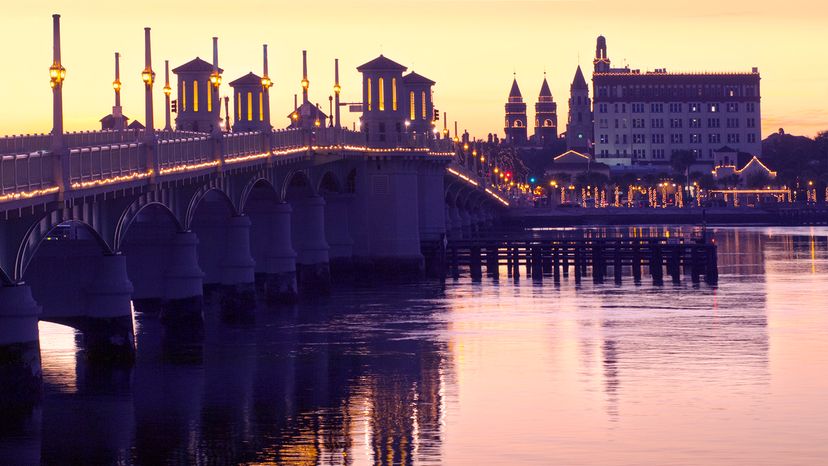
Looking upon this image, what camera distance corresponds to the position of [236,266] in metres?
81.5

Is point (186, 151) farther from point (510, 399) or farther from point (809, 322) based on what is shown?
point (809, 322)

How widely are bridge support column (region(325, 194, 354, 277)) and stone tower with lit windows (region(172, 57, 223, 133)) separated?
9729 millimetres

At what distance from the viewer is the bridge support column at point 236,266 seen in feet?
267

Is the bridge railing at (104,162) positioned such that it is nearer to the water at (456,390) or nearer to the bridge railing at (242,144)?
the water at (456,390)

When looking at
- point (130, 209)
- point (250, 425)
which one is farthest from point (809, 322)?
point (250, 425)

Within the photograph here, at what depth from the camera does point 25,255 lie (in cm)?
5031

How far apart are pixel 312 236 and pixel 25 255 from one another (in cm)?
5307

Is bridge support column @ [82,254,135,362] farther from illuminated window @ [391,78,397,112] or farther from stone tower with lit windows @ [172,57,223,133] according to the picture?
illuminated window @ [391,78,397,112]

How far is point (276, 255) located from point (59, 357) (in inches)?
1080

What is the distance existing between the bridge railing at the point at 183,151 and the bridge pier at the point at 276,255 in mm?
18405

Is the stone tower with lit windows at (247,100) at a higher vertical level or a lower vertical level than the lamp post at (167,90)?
higher

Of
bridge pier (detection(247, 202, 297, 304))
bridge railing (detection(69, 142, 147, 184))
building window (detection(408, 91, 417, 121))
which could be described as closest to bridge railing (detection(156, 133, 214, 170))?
bridge railing (detection(69, 142, 147, 184))

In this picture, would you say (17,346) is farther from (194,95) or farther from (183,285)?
(194,95)

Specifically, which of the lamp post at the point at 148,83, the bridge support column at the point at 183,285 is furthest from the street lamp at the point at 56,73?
the bridge support column at the point at 183,285
